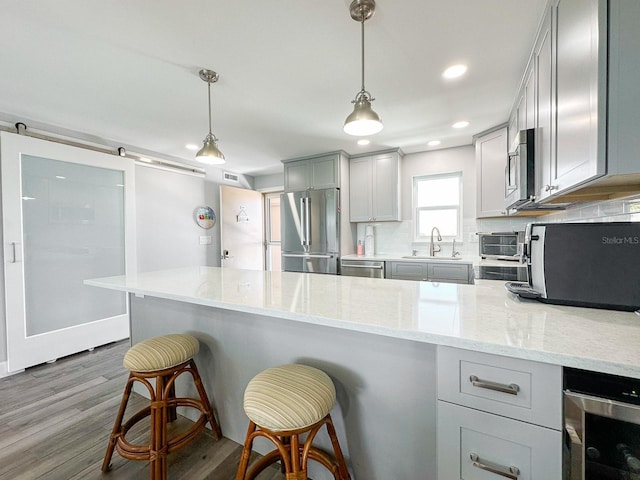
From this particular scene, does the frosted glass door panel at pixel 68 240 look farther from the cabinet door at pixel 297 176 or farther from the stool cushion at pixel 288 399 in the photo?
the stool cushion at pixel 288 399

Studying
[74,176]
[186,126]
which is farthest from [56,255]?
[186,126]

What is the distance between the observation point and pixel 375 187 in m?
3.90

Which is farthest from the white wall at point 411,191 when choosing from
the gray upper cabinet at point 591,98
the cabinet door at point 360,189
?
the gray upper cabinet at point 591,98

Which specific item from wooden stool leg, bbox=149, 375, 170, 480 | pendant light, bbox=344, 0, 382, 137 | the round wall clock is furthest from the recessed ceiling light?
the round wall clock

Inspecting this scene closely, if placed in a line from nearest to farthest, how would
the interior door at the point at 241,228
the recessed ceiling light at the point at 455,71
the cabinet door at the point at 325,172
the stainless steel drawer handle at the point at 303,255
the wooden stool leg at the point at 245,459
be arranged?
the wooden stool leg at the point at 245,459 → the recessed ceiling light at the point at 455,71 → the cabinet door at the point at 325,172 → the stainless steel drawer handle at the point at 303,255 → the interior door at the point at 241,228

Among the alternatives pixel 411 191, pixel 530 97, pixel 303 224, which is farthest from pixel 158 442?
pixel 411 191

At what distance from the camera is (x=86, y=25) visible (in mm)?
1516

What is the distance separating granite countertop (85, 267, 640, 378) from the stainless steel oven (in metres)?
0.07

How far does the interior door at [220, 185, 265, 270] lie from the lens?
4465 mm

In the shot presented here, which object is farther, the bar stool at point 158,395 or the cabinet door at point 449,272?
the cabinet door at point 449,272

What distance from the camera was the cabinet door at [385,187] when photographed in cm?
377

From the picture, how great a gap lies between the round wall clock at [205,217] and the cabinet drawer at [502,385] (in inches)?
166

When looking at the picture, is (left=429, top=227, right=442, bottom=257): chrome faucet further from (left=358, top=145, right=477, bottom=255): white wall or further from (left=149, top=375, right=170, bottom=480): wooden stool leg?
(left=149, top=375, right=170, bottom=480): wooden stool leg

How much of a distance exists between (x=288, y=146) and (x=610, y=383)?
11.5 feet
